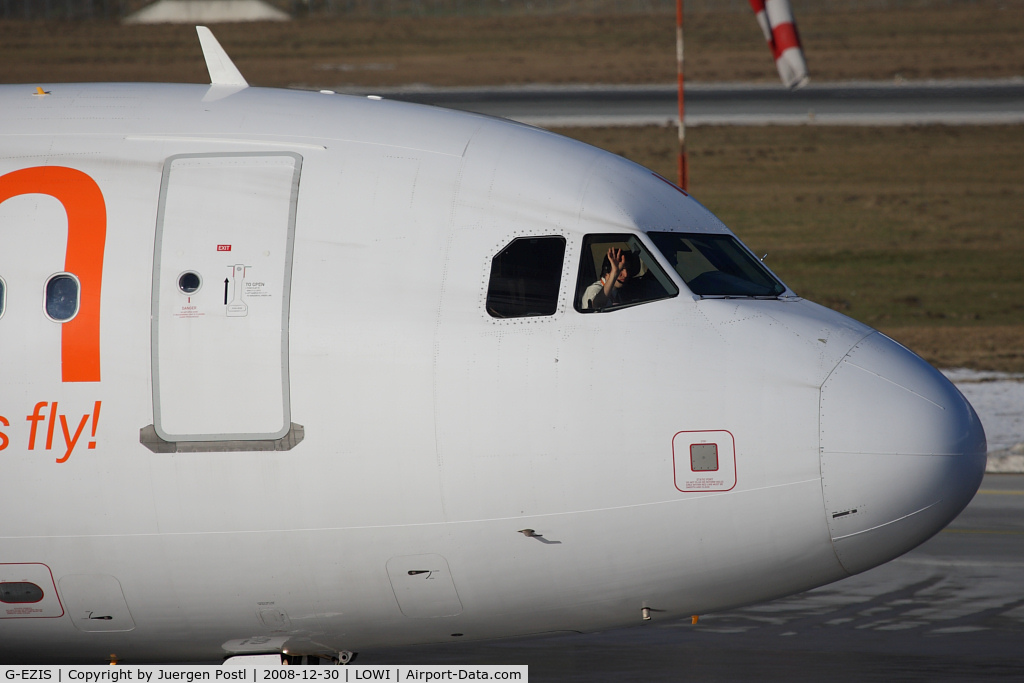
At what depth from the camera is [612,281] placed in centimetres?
754

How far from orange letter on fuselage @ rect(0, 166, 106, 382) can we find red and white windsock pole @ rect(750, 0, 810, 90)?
1280 cm

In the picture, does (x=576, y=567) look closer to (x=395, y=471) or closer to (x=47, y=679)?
(x=395, y=471)

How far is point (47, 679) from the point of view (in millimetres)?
7426

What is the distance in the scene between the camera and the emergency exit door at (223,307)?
728 cm

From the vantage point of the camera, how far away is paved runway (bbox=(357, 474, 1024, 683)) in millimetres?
10648

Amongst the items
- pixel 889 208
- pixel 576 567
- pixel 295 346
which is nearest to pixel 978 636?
pixel 576 567

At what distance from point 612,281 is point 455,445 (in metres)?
1.46

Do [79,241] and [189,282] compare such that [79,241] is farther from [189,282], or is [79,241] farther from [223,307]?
[223,307]

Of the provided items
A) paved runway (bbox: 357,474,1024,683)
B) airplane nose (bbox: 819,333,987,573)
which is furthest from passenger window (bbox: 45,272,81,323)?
paved runway (bbox: 357,474,1024,683)

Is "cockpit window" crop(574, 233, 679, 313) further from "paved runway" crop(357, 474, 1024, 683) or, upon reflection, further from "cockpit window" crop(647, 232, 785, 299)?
"paved runway" crop(357, 474, 1024, 683)

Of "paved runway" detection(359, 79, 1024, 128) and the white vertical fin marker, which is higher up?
"paved runway" detection(359, 79, 1024, 128)

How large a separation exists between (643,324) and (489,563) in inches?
70.2

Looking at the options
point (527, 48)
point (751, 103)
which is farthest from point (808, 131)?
point (527, 48)

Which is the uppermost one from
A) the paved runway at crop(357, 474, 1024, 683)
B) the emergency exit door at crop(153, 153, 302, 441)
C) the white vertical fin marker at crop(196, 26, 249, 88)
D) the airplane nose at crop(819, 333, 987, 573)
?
the white vertical fin marker at crop(196, 26, 249, 88)
